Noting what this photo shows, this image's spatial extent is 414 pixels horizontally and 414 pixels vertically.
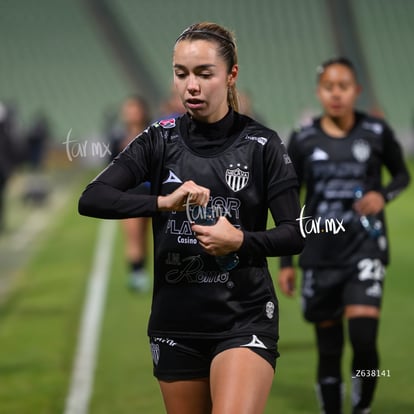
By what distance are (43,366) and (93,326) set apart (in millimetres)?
1669

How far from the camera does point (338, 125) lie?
20.1ft

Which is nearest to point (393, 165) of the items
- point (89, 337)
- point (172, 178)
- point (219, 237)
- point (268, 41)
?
point (172, 178)

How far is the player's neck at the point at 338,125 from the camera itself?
6105 mm

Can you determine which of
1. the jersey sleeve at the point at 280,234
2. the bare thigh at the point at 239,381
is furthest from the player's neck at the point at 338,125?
the bare thigh at the point at 239,381

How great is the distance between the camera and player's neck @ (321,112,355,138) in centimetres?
611

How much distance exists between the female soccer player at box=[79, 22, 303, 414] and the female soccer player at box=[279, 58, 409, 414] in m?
2.07

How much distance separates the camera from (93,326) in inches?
401

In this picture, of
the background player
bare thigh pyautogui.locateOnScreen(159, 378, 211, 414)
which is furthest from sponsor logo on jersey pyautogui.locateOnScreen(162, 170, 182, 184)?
the background player

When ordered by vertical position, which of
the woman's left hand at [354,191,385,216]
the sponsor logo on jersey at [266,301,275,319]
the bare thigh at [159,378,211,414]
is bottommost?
the bare thigh at [159,378,211,414]

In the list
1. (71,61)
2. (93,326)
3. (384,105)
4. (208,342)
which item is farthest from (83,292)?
(71,61)

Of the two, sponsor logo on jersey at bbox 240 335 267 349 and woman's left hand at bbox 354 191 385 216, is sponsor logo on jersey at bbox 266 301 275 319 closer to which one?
sponsor logo on jersey at bbox 240 335 267 349

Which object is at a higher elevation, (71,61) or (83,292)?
(71,61)

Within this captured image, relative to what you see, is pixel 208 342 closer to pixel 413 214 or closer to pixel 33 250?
pixel 33 250

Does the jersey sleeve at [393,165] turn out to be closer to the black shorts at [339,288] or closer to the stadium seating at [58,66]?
the black shorts at [339,288]
